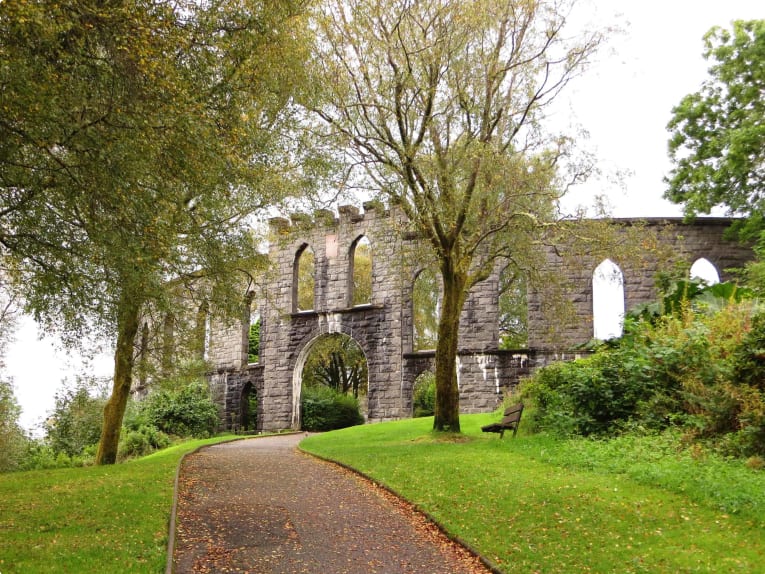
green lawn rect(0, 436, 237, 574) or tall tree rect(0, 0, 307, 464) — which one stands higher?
tall tree rect(0, 0, 307, 464)

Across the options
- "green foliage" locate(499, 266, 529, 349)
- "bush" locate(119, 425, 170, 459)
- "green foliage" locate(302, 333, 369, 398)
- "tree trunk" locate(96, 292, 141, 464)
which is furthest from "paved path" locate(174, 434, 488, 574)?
"green foliage" locate(499, 266, 529, 349)

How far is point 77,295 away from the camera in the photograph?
29.0 feet

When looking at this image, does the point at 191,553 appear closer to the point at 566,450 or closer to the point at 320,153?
the point at 566,450

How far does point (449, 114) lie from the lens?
1562 centimetres

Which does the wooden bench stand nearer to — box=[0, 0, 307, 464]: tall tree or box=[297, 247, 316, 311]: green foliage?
box=[0, 0, 307, 464]: tall tree

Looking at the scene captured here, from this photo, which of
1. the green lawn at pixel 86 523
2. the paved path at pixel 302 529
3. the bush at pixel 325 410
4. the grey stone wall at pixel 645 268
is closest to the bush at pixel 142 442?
the bush at pixel 325 410

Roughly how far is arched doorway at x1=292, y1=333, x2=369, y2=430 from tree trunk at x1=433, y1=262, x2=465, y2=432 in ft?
37.4

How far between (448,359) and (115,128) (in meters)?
10.3

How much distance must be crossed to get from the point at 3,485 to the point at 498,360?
51.6 feet

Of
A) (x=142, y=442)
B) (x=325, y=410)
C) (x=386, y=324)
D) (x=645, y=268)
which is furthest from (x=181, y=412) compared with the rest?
(x=645, y=268)

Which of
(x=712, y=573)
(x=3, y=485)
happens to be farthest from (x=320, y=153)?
(x=712, y=573)

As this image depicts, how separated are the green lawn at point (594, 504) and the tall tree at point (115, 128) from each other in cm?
501

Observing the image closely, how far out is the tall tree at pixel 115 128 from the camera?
6887 mm

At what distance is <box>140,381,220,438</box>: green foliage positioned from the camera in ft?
86.2
